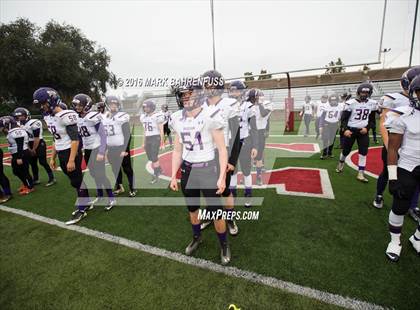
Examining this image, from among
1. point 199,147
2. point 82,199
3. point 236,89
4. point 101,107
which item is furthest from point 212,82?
point 101,107

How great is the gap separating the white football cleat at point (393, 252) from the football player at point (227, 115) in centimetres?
203

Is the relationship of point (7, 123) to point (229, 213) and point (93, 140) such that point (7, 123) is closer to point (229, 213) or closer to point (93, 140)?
point (93, 140)

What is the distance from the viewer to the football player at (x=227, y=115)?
119 inches

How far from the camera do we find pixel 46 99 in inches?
150

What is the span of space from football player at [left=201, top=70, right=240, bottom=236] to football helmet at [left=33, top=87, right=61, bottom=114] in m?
2.76

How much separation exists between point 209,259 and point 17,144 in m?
5.86

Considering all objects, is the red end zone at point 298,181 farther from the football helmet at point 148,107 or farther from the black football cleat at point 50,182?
the black football cleat at point 50,182

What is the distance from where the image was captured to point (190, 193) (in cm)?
277

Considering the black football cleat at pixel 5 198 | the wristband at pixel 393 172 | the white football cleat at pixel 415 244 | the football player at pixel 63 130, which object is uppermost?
the football player at pixel 63 130

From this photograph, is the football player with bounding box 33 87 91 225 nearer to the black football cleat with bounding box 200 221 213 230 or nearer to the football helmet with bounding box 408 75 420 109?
the black football cleat with bounding box 200 221 213 230

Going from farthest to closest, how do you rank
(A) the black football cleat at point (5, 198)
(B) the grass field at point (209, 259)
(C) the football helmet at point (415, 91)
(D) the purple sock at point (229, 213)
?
(A) the black football cleat at point (5, 198) → (D) the purple sock at point (229, 213) → (B) the grass field at point (209, 259) → (C) the football helmet at point (415, 91)

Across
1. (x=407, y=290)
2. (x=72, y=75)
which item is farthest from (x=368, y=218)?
(x=72, y=75)

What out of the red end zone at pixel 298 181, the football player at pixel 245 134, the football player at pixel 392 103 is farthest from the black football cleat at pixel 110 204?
the football player at pixel 392 103

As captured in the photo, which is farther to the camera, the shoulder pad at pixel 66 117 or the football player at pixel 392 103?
the shoulder pad at pixel 66 117
